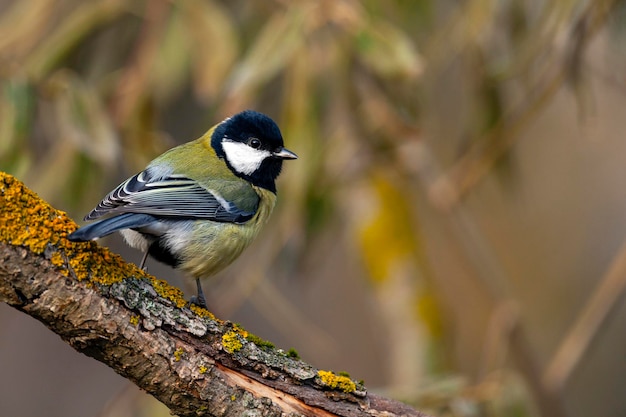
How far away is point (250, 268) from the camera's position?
11.5 feet

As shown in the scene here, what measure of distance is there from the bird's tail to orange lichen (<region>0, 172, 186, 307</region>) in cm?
3

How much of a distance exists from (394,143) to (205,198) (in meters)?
1.36

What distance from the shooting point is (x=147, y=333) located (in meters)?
1.66

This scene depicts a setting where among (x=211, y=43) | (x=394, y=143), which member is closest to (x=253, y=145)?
(x=211, y=43)

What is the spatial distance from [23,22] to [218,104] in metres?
0.85

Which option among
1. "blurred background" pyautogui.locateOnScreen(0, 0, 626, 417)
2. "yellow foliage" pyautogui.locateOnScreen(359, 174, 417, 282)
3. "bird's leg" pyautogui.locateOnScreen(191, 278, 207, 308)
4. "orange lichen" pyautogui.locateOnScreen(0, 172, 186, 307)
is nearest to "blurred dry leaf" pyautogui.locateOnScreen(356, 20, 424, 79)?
"blurred background" pyautogui.locateOnScreen(0, 0, 626, 417)

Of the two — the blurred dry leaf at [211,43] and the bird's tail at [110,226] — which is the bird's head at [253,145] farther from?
the bird's tail at [110,226]

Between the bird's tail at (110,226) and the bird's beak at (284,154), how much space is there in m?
0.72

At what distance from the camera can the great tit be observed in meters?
2.27

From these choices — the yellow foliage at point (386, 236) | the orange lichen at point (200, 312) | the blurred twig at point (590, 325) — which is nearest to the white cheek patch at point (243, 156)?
the orange lichen at point (200, 312)

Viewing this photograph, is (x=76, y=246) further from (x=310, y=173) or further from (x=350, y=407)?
(x=310, y=173)

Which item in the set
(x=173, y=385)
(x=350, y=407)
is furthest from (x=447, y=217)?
(x=173, y=385)

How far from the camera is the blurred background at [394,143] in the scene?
287 centimetres

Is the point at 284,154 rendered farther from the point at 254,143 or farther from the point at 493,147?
the point at 493,147
